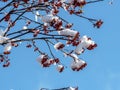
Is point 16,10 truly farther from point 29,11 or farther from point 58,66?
point 58,66

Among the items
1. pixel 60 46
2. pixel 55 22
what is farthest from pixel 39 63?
pixel 55 22

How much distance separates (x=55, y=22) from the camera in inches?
222

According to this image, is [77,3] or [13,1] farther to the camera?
[13,1]

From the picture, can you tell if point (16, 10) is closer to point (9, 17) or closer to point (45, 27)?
point (9, 17)

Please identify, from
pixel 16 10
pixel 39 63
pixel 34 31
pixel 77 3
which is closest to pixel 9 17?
pixel 16 10

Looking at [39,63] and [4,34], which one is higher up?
[4,34]

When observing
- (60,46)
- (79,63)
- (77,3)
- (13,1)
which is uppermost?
(13,1)

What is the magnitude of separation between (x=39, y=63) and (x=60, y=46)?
0.51m

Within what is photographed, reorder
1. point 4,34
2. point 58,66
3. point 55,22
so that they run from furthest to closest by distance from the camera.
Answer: point 58,66 < point 4,34 < point 55,22

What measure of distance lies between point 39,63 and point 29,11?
123 centimetres

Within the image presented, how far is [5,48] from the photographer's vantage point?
607 centimetres

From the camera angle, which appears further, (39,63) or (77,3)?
(39,63)

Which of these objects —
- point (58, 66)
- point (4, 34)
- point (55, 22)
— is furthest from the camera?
point (58, 66)

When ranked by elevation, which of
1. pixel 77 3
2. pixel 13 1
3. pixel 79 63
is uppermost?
pixel 13 1
